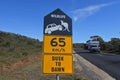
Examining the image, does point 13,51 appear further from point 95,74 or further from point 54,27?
point 54,27

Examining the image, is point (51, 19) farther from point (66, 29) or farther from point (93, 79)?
point (93, 79)

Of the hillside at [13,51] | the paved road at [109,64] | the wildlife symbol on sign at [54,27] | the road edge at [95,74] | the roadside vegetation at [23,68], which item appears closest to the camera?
the wildlife symbol on sign at [54,27]

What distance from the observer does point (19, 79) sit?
17.1 meters

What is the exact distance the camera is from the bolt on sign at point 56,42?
8031mm

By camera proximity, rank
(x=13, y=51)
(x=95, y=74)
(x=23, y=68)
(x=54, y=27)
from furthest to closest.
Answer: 1. (x=13, y=51)
2. (x=23, y=68)
3. (x=95, y=74)
4. (x=54, y=27)

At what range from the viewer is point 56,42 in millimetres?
8070

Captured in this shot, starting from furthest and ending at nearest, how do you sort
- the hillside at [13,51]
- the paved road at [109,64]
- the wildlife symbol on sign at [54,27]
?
the hillside at [13,51] < the paved road at [109,64] < the wildlife symbol on sign at [54,27]

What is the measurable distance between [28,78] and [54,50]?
9810mm

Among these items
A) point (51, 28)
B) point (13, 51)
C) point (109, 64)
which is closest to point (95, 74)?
point (109, 64)

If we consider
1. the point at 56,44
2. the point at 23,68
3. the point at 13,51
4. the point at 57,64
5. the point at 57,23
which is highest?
the point at 13,51

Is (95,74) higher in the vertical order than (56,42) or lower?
lower

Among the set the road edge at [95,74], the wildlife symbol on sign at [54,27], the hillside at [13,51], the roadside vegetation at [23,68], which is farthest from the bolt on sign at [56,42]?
the hillside at [13,51]

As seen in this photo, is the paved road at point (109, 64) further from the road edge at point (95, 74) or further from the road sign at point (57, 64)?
the road sign at point (57, 64)

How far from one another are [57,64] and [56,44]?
476mm
